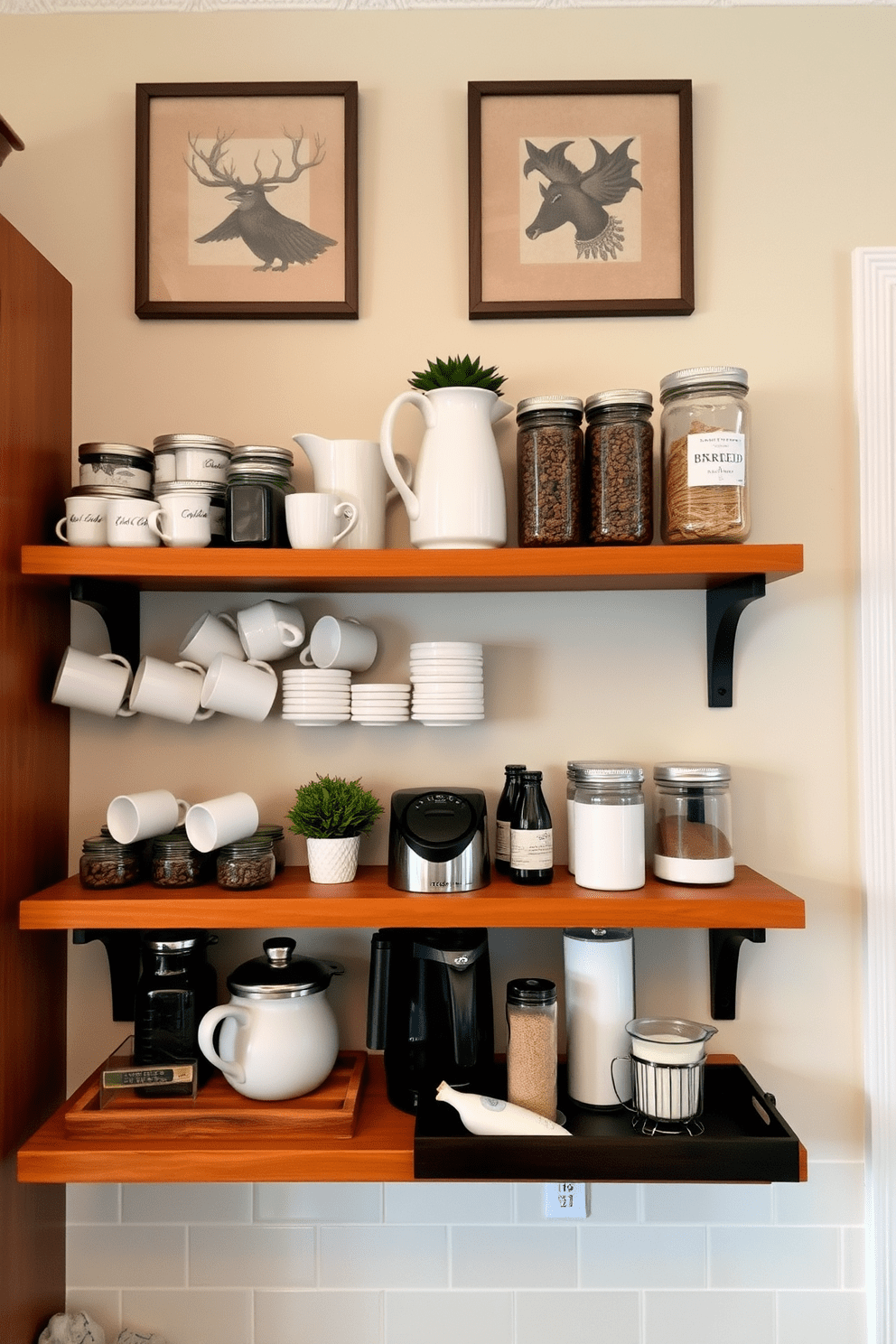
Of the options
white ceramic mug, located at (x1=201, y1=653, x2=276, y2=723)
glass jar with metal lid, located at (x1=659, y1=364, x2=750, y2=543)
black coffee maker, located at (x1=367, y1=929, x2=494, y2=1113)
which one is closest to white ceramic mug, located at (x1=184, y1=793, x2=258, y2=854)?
white ceramic mug, located at (x1=201, y1=653, x2=276, y2=723)

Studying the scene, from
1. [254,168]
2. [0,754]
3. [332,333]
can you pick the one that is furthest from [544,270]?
[0,754]

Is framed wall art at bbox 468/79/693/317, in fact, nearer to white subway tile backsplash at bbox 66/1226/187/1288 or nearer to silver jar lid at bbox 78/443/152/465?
silver jar lid at bbox 78/443/152/465

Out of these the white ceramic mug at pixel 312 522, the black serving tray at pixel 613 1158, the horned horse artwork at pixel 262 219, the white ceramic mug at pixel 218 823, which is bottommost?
the black serving tray at pixel 613 1158

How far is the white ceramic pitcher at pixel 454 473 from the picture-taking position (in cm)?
118

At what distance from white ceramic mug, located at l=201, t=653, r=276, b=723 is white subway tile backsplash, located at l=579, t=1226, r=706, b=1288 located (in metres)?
0.91

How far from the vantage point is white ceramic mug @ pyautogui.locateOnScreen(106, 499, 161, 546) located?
1.18 m

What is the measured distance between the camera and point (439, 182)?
1363mm

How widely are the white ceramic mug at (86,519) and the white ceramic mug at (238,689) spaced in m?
0.23

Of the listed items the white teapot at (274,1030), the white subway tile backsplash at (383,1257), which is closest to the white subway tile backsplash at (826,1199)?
the white subway tile backsplash at (383,1257)

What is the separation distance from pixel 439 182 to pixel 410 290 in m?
0.17

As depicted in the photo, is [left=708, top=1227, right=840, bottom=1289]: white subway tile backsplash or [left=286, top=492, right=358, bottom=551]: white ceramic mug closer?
[left=286, top=492, right=358, bottom=551]: white ceramic mug

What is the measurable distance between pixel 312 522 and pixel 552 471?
1.04ft

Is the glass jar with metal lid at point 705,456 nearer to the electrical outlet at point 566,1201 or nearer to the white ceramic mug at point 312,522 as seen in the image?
the white ceramic mug at point 312,522

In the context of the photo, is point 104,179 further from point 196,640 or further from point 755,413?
point 755,413
